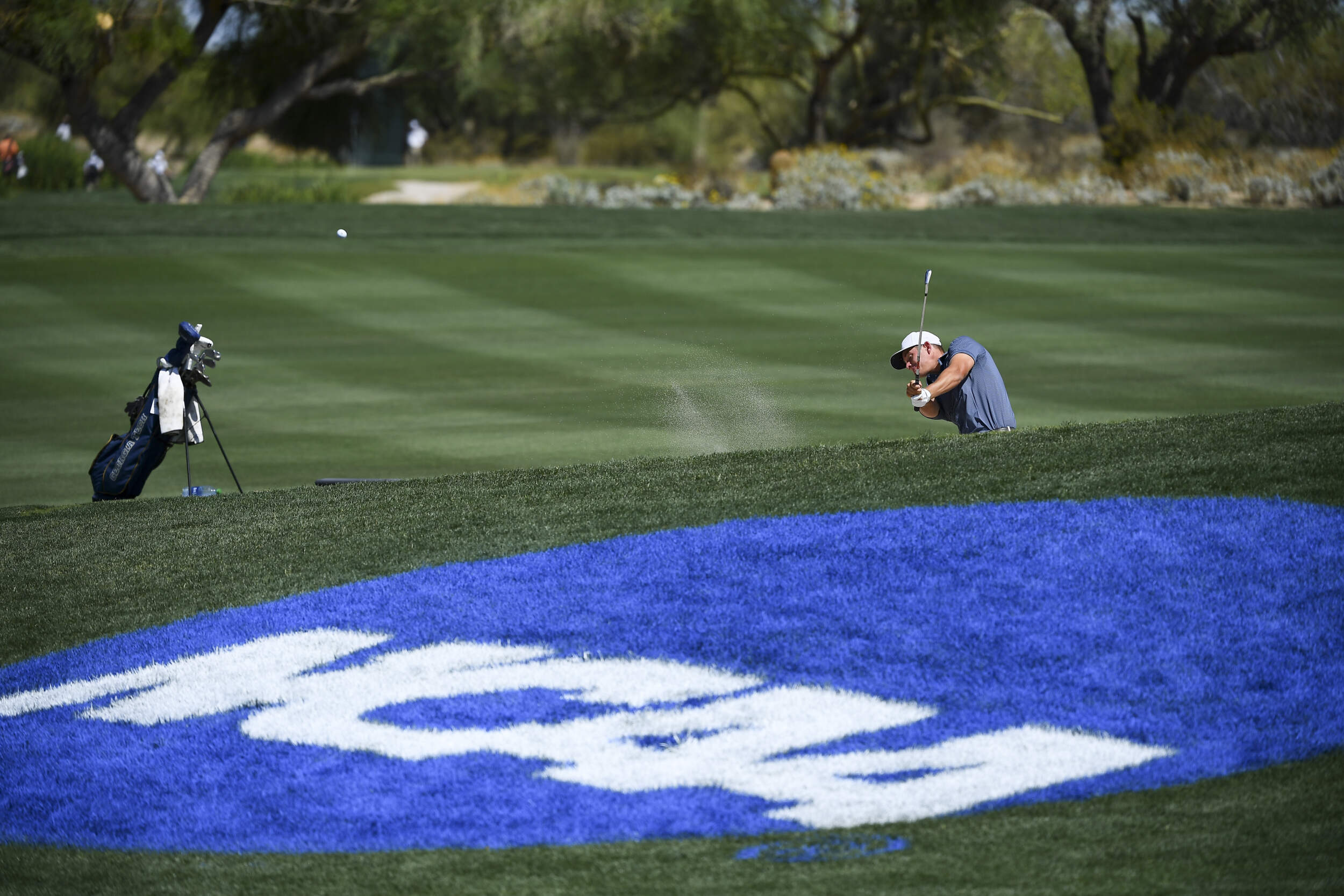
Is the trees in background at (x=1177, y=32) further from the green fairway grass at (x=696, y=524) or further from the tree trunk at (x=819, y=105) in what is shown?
the green fairway grass at (x=696, y=524)

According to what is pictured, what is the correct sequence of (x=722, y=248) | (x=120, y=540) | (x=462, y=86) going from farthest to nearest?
(x=462, y=86) → (x=722, y=248) → (x=120, y=540)

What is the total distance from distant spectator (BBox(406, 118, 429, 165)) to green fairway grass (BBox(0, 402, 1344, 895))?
3997 centimetres

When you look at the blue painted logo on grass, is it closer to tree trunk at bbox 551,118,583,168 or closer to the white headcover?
the white headcover

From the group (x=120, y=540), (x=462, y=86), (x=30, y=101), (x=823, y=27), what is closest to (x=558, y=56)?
(x=462, y=86)

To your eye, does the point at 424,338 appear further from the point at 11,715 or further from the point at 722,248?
the point at 11,715

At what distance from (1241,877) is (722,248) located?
19.5m

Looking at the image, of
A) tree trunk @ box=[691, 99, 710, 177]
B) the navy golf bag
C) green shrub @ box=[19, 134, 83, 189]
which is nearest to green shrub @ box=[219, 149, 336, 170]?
green shrub @ box=[19, 134, 83, 189]

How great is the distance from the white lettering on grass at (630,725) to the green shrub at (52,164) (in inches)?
1360

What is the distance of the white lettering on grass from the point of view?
17.0ft

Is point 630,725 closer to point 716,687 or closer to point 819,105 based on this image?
point 716,687

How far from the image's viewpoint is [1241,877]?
4309mm

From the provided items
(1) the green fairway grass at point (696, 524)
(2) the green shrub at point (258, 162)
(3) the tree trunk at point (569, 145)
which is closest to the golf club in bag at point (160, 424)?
(1) the green fairway grass at point (696, 524)

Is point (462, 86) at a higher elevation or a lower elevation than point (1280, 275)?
higher

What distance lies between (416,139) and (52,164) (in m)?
12.6
